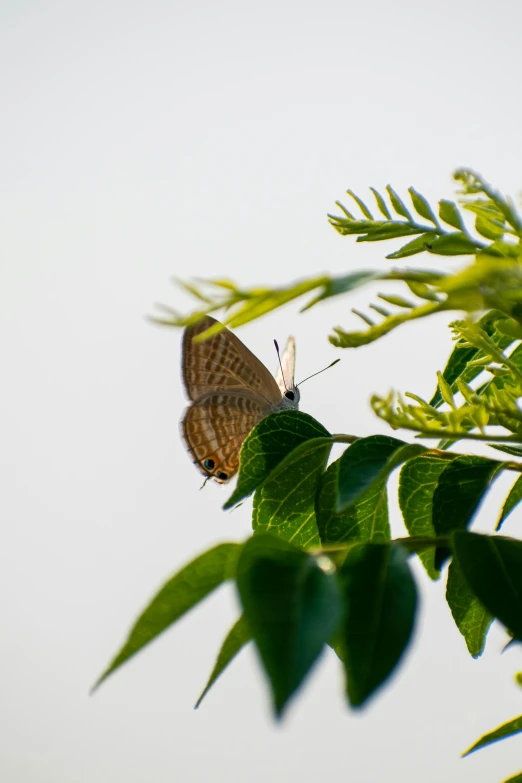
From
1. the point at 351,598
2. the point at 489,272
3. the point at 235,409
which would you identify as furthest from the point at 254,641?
the point at 235,409

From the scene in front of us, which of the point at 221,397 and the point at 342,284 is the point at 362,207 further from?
the point at 221,397

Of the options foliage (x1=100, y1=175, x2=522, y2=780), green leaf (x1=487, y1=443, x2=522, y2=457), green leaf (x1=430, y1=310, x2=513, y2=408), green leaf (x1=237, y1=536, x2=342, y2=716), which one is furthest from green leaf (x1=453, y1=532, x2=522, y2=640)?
green leaf (x1=430, y1=310, x2=513, y2=408)

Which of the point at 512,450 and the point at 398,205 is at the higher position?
the point at 398,205

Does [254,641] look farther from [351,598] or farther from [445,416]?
[445,416]

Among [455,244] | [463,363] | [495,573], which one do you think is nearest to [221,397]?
[463,363]

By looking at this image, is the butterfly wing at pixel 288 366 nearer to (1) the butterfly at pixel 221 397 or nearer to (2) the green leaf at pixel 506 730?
(1) the butterfly at pixel 221 397
